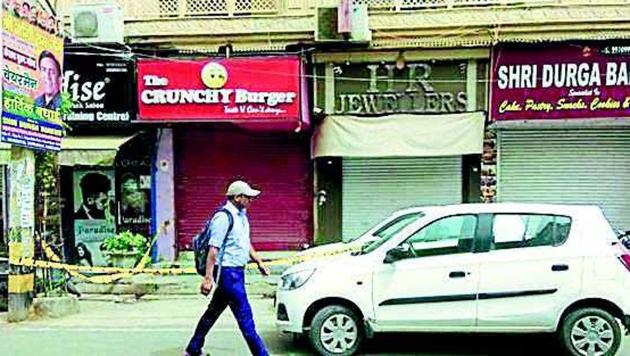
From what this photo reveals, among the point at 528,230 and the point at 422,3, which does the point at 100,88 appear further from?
the point at 528,230

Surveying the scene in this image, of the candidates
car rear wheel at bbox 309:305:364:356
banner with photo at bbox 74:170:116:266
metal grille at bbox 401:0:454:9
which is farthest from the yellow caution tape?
metal grille at bbox 401:0:454:9

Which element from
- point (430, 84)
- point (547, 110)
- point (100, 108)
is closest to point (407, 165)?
point (430, 84)

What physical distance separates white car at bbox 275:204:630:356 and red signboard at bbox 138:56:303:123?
6.42m

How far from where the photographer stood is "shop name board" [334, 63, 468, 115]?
1470 cm

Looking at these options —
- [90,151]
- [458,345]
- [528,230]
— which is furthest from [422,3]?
[458,345]

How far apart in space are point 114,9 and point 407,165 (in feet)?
19.4

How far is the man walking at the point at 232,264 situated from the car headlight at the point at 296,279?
0.72 meters

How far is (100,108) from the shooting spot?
49.0 feet

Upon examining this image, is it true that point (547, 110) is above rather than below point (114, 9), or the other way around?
below

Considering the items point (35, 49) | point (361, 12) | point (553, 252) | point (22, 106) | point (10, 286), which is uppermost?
point (361, 12)

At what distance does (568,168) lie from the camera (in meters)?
14.9

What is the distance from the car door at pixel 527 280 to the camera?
8.05 meters

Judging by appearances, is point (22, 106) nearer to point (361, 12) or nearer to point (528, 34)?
point (361, 12)

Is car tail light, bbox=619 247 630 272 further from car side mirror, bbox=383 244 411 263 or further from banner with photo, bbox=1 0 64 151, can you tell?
banner with photo, bbox=1 0 64 151
